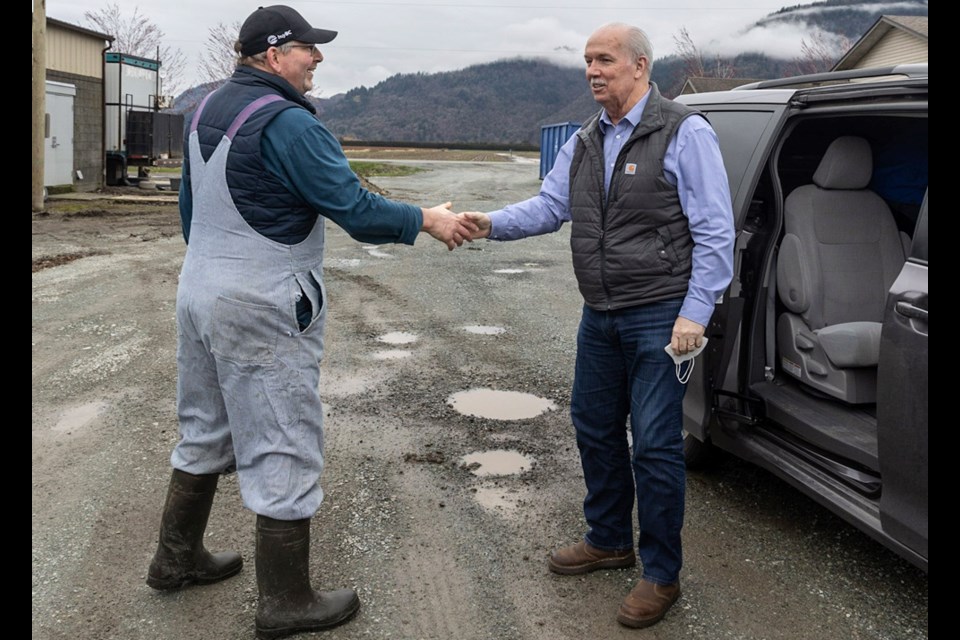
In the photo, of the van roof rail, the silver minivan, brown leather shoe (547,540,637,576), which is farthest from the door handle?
brown leather shoe (547,540,637,576)

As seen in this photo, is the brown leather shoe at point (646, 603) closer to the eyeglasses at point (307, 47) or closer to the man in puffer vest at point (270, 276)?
the man in puffer vest at point (270, 276)

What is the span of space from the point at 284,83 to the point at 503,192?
21.9 m

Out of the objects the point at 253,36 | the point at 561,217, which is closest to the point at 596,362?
the point at 561,217

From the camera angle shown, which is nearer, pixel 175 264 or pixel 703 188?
pixel 703 188

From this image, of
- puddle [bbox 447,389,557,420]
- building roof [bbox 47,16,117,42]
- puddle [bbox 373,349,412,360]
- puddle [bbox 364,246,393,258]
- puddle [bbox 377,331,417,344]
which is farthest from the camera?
building roof [bbox 47,16,117,42]

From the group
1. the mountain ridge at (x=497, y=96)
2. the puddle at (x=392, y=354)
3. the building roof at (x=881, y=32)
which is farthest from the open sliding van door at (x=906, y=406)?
the mountain ridge at (x=497, y=96)

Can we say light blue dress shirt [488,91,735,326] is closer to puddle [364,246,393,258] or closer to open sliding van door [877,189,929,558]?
open sliding van door [877,189,929,558]

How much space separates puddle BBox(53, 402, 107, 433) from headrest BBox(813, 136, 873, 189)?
4.44m

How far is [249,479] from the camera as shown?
A: 315 centimetres

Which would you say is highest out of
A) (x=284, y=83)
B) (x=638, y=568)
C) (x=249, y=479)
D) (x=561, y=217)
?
(x=284, y=83)

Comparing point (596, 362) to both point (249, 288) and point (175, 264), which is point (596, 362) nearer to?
point (249, 288)

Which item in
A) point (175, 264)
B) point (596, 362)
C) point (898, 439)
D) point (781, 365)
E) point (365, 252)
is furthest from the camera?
point (365, 252)

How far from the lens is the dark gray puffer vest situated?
10.7 ft

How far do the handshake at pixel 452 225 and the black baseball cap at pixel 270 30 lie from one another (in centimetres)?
83
